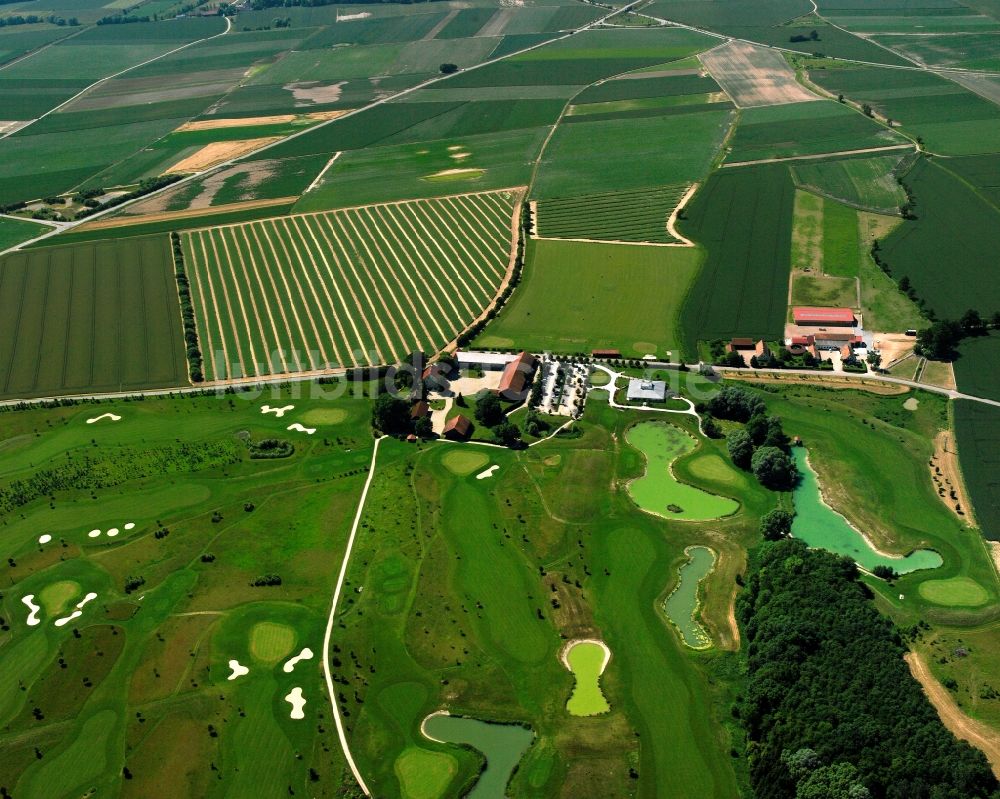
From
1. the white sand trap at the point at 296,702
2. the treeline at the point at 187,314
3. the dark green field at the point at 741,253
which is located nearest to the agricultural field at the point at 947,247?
the dark green field at the point at 741,253

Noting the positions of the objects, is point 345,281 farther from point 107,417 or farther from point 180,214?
point 180,214

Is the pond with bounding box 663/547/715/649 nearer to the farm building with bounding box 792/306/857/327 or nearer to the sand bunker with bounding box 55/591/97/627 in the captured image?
the farm building with bounding box 792/306/857/327

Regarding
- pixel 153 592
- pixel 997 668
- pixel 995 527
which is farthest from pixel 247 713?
pixel 995 527

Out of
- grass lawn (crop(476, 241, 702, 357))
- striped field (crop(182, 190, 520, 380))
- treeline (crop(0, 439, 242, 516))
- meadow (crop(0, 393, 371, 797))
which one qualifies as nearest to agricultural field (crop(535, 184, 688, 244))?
grass lawn (crop(476, 241, 702, 357))

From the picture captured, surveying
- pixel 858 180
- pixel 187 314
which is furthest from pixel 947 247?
pixel 187 314

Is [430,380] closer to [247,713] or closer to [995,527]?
[247,713]

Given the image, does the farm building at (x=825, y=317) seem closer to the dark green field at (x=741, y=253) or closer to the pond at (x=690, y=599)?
the dark green field at (x=741, y=253)
